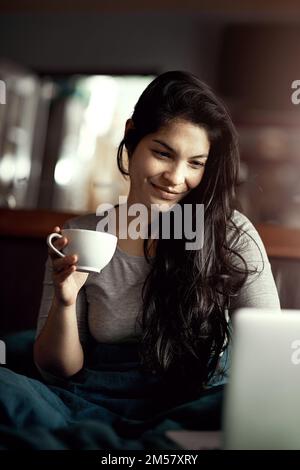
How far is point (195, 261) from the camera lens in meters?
1.16

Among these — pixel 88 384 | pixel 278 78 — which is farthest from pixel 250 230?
pixel 278 78

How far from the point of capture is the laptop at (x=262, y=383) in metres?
0.65

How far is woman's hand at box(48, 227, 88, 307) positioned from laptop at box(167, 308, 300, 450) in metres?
0.33

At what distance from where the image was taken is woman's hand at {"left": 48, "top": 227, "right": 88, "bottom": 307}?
2.94 feet

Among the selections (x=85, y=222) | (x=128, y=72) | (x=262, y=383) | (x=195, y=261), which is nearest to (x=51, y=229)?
(x=85, y=222)

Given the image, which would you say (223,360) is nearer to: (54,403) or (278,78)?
(54,403)

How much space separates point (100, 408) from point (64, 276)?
216 millimetres

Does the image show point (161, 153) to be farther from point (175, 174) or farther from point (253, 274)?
point (253, 274)

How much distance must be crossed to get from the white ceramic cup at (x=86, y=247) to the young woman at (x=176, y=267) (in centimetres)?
18

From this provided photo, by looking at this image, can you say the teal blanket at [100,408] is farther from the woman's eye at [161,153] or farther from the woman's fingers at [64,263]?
the woman's eye at [161,153]

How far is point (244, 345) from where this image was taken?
653 mm

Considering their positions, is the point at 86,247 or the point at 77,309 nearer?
the point at 86,247

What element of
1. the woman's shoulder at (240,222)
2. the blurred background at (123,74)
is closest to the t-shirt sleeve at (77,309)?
the woman's shoulder at (240,222)

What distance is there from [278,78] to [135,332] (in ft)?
6.75
